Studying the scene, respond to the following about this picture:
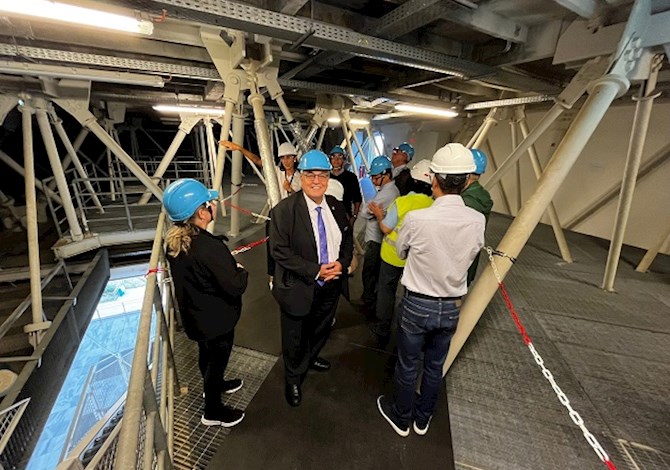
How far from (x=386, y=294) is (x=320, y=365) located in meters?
0.98

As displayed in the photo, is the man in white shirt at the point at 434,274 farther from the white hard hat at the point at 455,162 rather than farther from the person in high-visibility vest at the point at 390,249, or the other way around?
the person in high-visibility vest at the point at 390,249

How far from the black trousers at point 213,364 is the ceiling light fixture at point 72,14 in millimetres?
2881

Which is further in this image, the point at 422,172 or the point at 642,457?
the point at 422,172

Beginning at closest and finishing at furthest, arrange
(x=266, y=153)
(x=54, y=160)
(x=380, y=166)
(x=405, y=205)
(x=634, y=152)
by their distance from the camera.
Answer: (x=405, y=205) < (x=380, y=166) < (x=266, y=153) < (x=634, y=152) < (x=54, y=160)

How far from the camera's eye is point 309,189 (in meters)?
2.07

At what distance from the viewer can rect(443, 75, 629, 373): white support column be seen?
2301mm

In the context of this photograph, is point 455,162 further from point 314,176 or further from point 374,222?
point 374,222

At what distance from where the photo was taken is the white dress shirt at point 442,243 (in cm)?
167

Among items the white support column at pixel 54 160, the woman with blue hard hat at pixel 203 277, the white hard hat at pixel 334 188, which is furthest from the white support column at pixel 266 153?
the white support column at pixel 54 160

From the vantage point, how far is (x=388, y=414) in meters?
2.16

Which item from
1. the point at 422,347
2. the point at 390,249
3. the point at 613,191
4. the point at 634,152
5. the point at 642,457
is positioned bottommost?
the point at 642,457

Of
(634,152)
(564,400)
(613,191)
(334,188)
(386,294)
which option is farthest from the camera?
(613,191)

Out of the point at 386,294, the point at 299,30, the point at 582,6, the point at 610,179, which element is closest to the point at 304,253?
the point at 386,294

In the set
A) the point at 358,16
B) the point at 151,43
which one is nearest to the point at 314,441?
the point at 358,16
